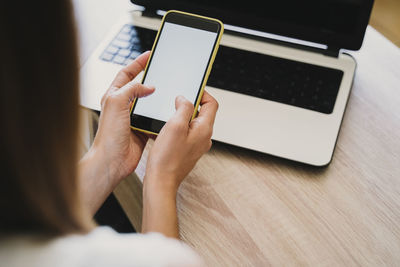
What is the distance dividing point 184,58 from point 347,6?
0.85 feet

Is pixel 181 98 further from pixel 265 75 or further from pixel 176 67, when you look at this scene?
pixel 265 75

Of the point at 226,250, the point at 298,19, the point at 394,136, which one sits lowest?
the point at 226,250

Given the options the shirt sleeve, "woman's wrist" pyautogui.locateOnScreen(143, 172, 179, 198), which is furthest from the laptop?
the shirt sleeve

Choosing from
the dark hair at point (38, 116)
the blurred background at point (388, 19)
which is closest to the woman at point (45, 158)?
the dark hair at point (38, 116)

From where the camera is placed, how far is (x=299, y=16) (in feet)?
1.96

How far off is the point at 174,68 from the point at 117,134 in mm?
118

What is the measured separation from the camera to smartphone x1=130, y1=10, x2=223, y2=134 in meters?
0.51

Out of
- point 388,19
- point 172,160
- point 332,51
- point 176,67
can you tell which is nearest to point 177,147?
point 172,160

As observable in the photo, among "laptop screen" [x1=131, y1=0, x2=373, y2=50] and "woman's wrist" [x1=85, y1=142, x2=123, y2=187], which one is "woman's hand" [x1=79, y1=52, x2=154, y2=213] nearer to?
"woman's wrist" [x1=85, y1=142, x2=123, y2=187]

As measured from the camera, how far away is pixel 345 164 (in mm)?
517

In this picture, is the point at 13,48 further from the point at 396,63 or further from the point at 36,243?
the point at 396,63

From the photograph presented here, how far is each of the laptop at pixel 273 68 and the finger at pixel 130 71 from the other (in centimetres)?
6

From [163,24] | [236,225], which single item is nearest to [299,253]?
[236,225]

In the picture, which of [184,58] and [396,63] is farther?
[396,63]
